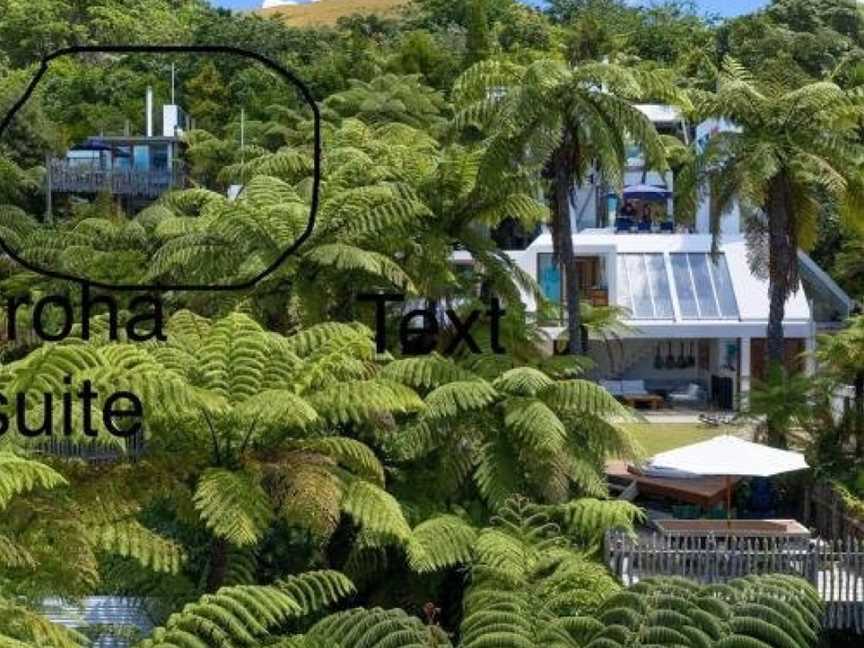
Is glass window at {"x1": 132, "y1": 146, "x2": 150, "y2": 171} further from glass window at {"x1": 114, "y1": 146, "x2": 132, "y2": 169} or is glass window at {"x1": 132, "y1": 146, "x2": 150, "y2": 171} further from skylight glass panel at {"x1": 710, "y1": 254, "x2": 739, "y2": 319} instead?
skylight glass panel at {"x1": 710, "y1": 254, "x2": 739, "y2": 319}

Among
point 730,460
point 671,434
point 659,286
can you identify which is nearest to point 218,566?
point 730,460

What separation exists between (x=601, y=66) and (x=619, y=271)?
10588 millimetres

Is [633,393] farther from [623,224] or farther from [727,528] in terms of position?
[727,528]

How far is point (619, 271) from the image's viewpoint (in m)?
23.3

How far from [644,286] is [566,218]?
923 cm

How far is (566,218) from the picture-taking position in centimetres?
1423

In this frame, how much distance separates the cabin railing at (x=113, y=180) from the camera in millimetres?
31000

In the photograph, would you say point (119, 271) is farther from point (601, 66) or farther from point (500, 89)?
point (601, 66)

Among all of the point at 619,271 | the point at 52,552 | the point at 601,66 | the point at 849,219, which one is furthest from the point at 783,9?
the point at 52,552

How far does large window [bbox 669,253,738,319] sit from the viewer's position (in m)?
22.5

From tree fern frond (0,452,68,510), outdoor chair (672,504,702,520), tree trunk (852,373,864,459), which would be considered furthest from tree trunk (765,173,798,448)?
tree fern frond (0,452,68,510)

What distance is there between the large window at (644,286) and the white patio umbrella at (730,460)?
10633mm

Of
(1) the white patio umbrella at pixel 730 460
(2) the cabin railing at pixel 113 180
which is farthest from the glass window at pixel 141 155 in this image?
(1) the white patio umbrella at pixel 730 460

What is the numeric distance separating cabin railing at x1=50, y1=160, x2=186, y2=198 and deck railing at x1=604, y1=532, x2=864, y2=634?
879 inches
